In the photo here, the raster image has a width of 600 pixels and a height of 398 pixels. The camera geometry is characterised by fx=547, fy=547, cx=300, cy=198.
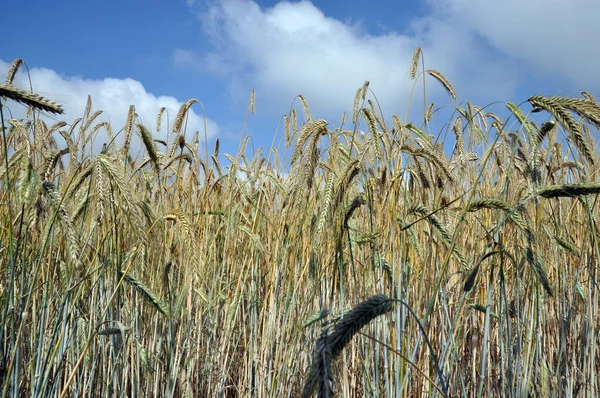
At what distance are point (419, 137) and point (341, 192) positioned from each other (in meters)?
0.98

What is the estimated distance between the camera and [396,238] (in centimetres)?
245

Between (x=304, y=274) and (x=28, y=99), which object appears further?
(x=304, y=274)

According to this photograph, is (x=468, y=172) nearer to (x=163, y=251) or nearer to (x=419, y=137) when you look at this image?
(x=419, y=137)

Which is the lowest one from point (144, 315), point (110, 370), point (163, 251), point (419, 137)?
point (110, 370)

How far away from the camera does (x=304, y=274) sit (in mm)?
3078

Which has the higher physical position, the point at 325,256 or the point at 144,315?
the point at 325,256

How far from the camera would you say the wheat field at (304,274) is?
6.66 ft

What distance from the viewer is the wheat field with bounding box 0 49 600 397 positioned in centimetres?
203

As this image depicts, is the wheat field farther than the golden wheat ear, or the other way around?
the wheat field

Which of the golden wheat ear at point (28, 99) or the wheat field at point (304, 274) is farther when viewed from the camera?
the wheat field at point (304, 274)

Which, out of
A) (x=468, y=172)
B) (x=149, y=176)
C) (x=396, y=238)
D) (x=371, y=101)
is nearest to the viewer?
(x=396, y=238)

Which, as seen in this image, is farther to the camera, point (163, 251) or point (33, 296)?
point (163, 251)

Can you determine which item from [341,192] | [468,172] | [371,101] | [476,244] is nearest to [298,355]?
[341,192]

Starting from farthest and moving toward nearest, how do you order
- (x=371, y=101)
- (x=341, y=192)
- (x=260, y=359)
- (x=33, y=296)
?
1. (x=371, y=101)
2. (x=260, y=359)
3. (x=33, y=296)
4. (x=341, y=192)
